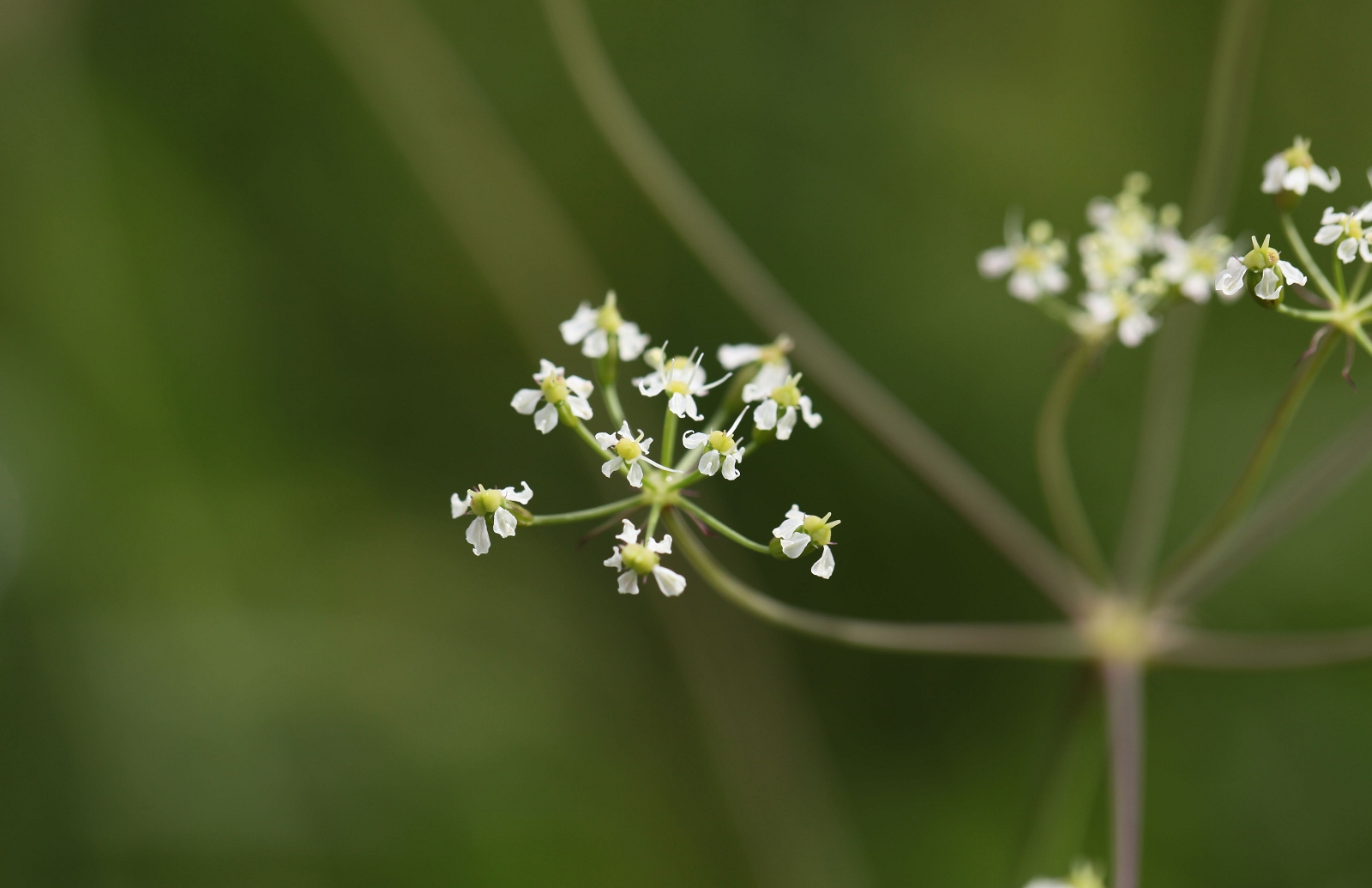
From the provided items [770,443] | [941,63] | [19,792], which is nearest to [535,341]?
[770,443]

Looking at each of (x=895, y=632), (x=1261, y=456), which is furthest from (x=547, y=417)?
(x=1261, y=456)

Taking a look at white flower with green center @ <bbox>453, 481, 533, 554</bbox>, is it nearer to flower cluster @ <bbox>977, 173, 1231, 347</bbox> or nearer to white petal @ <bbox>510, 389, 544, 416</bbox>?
white petal @ <bbox>510, 389, 544, 416</bbox>

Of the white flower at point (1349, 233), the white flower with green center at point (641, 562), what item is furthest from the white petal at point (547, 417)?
the white flower at point (1349, 233)

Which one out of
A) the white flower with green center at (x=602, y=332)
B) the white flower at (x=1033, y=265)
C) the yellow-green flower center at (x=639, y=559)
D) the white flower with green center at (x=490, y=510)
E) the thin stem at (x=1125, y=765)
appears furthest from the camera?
the white flower at (x=1033, y=265)

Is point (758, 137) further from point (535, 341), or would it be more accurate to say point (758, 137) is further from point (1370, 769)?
point (1370, 769)

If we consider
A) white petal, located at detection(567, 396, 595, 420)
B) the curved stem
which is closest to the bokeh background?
the curved stem

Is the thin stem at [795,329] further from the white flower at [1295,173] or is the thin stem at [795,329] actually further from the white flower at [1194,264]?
the white flower at [1295,173]
